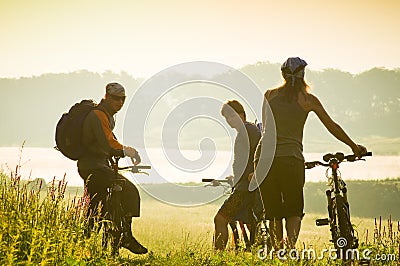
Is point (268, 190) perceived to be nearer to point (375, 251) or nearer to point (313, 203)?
point (375, 251)

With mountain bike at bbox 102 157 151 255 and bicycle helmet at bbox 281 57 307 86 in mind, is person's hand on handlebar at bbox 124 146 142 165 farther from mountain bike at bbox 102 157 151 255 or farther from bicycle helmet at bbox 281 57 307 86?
bicycle helmet at bbox 281 57 307 86

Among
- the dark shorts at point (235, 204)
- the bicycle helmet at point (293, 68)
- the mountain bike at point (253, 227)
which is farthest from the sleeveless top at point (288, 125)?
the dark shorts at point (235, 204)

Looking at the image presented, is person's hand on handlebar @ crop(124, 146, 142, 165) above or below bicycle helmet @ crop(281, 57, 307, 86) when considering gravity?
below

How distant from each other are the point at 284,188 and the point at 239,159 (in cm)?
209

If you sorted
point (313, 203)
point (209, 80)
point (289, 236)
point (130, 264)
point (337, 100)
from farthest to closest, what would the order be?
point (337, 100), point (313, 203), point (209, 80), point (130, 264), point (289, 236)

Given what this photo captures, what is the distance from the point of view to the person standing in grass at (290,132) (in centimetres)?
909

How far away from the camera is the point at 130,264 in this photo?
10578 millimetres

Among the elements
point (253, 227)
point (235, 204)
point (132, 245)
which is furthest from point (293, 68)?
point (132, 245)

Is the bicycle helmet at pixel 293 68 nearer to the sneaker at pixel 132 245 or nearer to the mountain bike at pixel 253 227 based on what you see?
the mountain bike at pixel 253 227

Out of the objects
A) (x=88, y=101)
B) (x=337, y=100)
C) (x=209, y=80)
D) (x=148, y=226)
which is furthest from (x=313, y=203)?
(x=337, y=100)

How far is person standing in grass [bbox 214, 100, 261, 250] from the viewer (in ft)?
37.1

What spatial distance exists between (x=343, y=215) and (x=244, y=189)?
2678 mm

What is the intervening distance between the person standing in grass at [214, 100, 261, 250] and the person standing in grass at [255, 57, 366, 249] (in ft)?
6.13

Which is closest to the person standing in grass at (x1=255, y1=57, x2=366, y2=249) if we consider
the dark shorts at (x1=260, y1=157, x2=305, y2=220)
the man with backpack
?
the dark shorts at (x1=260, y1=157, x2=305, y2=220)
